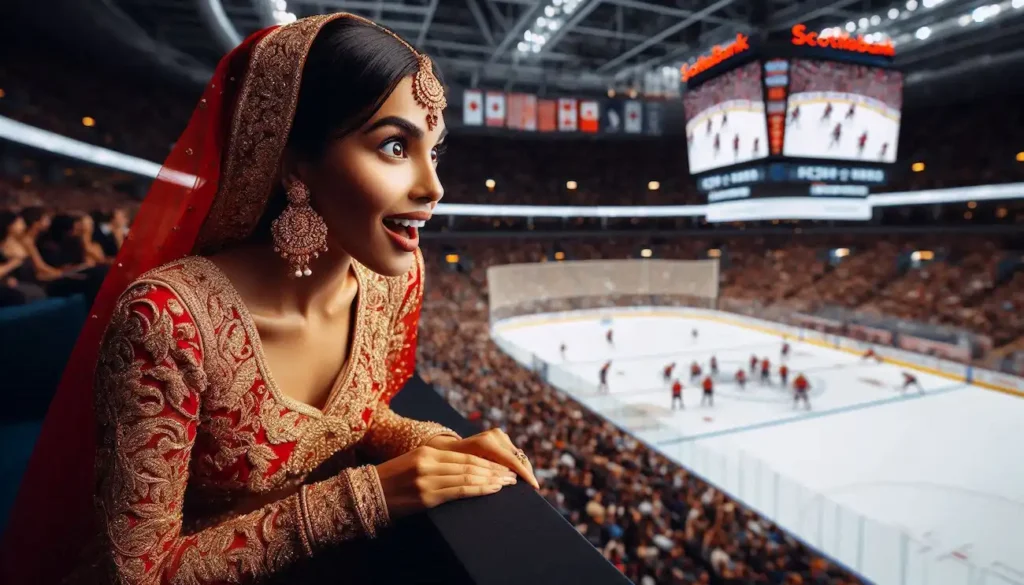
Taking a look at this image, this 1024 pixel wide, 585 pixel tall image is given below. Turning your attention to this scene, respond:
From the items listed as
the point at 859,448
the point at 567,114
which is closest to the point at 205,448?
the point at 859,448

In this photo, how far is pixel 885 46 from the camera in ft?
27.3

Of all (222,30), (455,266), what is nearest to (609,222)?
(455,266)

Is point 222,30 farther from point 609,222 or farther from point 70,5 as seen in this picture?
point 609,222

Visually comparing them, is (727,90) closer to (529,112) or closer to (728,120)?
(728,120)

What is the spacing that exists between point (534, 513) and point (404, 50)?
2.73ft

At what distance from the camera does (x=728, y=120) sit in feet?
30.1

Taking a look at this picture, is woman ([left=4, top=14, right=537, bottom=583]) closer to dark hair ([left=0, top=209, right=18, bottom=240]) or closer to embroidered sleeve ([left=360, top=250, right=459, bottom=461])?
embroidered sleeve ([left=360, top=250, right=459, bottom=461])

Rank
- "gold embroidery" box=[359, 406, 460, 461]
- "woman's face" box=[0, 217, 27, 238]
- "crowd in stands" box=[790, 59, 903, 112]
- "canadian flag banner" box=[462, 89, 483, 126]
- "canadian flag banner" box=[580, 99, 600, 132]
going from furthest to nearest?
"canadian flag banner" box=[580, 99, 600, 132] → "canadian flag banner" box=[462, 89, 483, 126] → "crowd in stands" box=[790, 59, 903, 112] → "woman's face" box=[0, 217, 27, 238] → "gold embroidery" box=[359, 406, 460, 461]

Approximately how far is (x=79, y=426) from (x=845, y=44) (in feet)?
33.6

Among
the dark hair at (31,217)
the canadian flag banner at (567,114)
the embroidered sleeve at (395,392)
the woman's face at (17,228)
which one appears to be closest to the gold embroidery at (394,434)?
the embroidered sleeve at (395,392)

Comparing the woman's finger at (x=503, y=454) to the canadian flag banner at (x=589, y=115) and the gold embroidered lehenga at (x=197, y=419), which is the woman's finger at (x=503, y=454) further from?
the canadian flag banner at (x=589, y=115)

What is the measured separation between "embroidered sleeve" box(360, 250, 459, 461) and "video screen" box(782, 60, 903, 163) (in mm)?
8891

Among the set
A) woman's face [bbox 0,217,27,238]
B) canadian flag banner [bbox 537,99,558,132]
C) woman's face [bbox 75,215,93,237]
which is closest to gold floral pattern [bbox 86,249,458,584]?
woman's face [bbox 75,215,93,237]

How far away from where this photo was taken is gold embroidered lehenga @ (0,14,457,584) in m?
0.77
